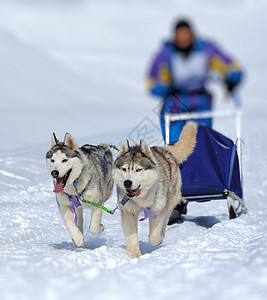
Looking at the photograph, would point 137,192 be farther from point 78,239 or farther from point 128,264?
point 128,264

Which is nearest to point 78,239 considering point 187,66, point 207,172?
point 187,66

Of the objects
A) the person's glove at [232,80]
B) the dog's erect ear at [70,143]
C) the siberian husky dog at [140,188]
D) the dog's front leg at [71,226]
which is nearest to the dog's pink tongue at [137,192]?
the siberian husky dog at [140,188]

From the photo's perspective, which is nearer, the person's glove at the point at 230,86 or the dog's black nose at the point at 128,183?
the dog's black nose at the point at 128,183

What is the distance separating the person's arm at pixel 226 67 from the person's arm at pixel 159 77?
1.02 ft

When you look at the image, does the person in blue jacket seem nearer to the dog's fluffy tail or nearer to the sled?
the dog's fluffy tail

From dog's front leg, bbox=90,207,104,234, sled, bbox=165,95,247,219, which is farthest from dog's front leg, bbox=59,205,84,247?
sled, bbox=165,95,247,219

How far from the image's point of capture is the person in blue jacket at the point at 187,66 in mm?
3041

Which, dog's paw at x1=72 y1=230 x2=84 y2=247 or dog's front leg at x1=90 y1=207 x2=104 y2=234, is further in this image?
dog's front leg at x1=90 y1=207 x2=104 y2=234

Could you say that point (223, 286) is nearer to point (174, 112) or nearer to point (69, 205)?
point (69, 205)

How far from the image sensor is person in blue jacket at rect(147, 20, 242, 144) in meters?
3.04

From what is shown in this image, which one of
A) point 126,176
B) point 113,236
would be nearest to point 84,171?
point 126,176

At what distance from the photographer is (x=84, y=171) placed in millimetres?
3139

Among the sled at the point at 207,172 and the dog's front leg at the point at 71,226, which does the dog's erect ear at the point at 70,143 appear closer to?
the dog's front leg at the point at 71,226

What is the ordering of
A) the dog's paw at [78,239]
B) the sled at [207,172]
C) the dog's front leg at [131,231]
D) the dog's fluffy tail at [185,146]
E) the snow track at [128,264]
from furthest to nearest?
the sled at [207,172], the dog's fluffy tail at [185,146], the dog's paw at [78,239], the dog's front leg at [131,231], the snow track at [128,264]
